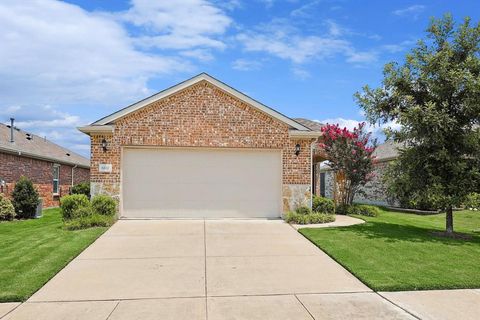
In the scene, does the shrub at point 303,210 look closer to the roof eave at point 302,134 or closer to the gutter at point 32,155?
the roof eave at point 302,134

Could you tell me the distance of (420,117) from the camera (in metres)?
11.6

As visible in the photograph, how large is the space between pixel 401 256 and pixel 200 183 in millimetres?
7341

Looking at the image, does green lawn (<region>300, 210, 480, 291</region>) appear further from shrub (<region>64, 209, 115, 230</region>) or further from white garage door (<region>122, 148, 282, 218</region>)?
shrub (<region>64, 209, 115, 230</region>)

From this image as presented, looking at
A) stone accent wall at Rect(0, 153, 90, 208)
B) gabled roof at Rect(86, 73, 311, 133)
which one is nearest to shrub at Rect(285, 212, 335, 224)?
gabled roof at Rect(86, 73, 311, 133)

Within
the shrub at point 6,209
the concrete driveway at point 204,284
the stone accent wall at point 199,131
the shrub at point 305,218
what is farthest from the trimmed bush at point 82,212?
the shrub at point 305,218

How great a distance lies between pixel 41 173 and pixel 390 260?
18505 mm

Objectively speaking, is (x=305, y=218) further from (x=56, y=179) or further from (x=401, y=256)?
(x=56, y=179)

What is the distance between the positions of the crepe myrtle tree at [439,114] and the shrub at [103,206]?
29.4 feet

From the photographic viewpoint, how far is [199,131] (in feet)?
46.7

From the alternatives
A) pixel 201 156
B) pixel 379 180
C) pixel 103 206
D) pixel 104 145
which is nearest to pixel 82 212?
pixel 103 206

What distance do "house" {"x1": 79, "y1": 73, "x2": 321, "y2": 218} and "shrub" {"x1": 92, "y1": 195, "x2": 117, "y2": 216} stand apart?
47 centimetres

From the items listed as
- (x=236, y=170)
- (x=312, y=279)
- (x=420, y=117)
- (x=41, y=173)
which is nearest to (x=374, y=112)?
(x=420, y=117)

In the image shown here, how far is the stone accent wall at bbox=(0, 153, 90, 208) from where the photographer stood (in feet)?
58.6

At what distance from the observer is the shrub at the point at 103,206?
13266mm
